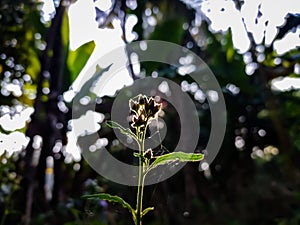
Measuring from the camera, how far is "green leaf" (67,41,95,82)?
1.97 m

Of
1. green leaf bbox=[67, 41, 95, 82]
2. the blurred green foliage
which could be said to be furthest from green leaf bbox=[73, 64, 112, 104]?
green leaf bbox=[67, 41, 95, 82]

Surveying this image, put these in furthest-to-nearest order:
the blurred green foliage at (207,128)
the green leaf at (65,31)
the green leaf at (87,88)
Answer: the green leaf at (65,31) < the green leaf at (87,88) < the blurred green foliage at (207,128)

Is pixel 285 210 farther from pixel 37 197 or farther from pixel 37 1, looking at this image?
pixel 37 1

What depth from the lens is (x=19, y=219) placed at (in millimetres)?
1271

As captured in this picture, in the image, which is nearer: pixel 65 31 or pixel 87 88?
pixel 87 88

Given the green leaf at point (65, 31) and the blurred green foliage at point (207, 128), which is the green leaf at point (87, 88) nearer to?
the blurred green foliage at point (207, 128)

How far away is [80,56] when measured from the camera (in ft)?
6.58

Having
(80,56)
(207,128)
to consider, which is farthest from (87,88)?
(207,128)

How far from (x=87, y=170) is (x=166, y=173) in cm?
141

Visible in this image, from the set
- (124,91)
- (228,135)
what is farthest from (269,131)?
(124,91)

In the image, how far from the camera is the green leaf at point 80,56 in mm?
1970

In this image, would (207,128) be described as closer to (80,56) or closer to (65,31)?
(80,56)

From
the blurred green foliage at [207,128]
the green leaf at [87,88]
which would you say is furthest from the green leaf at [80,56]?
the green leaf at [87,88]

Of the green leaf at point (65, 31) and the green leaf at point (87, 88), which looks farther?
the green leaf at point (65, 31)
